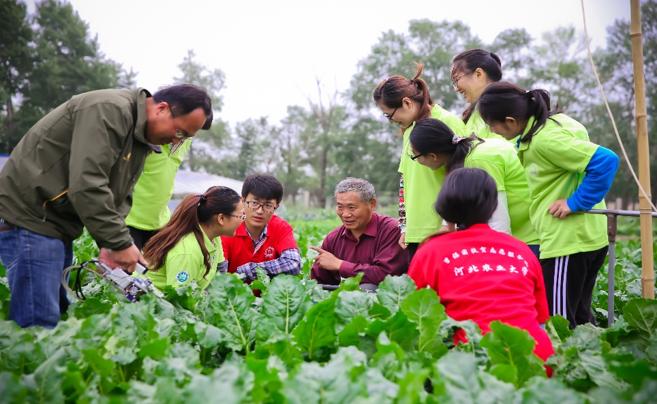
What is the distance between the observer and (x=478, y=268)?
2.51 m

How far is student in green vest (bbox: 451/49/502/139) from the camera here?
4148 mm

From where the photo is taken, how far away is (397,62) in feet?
159

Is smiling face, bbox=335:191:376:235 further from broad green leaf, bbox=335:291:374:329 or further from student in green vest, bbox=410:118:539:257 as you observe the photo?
broad green leaf, bbox=335:291:374:329

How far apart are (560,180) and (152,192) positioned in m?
3.01

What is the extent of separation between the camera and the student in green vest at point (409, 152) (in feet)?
12.4

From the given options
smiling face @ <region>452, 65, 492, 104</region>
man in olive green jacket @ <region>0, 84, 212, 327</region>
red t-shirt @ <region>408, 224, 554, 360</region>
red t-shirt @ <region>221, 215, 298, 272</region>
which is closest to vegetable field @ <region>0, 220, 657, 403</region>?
red t-shirt @ <region>408, 224, 554, 360</region>

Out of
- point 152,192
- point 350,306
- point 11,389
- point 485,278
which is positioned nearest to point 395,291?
point 350,306

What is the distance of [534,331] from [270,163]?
6911cm

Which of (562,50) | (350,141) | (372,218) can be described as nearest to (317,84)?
(350,141)

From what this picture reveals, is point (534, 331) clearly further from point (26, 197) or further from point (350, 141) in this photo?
point (350, 141)

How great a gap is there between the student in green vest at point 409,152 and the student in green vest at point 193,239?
1.14 m

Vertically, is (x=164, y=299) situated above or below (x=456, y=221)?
below

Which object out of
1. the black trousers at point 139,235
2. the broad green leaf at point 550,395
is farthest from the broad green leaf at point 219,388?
the black trousers at point 139,235

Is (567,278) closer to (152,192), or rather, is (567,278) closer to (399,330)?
(399,330)
